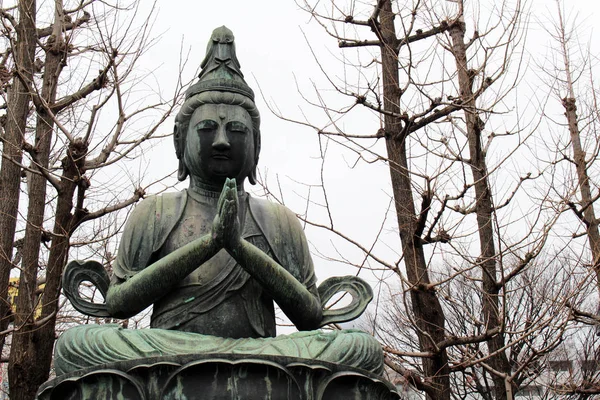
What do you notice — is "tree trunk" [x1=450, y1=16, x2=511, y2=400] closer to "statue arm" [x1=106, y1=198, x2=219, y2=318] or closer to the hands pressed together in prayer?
"statue arm" [x1=106, y1=198, x2=219, y2=318]

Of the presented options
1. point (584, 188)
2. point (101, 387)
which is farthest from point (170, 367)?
point (584, 188)

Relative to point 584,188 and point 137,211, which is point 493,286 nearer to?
point 584,188

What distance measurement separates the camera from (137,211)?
504 cm

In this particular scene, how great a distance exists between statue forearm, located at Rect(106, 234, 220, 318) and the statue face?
758mm

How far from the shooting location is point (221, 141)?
4.88 m

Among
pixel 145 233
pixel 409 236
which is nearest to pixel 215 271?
pixel 145 233

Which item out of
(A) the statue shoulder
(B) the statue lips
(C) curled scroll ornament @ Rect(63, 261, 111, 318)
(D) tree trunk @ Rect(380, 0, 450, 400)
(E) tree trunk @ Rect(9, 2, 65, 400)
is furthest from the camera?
(D) tree trunk @ Rect(380, 0, 450, 400)

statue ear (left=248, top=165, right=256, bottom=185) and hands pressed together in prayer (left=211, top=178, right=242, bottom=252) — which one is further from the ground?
statue ear (left=248, top=165, right=256, bottom=185)

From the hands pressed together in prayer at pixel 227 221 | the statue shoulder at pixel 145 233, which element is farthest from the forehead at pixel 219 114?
the hands pressed together in prayer at pixel 227 221

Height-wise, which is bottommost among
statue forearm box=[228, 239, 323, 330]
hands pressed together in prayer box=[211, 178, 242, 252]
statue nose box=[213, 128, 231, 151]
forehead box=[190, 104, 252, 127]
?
statue forearm box=[228, 239, 323, 330]

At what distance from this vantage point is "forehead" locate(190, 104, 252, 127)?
498 cm

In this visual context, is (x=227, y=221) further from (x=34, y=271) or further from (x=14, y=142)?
(x=14, y=142)

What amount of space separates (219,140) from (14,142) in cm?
630

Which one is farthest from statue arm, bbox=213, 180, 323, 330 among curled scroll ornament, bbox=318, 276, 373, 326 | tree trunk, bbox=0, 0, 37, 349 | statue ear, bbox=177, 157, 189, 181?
tree trunk, bbox=0, 0, 37, 349
